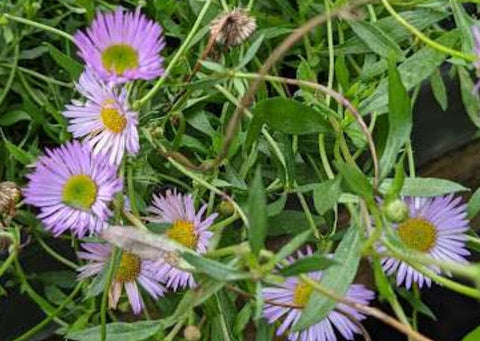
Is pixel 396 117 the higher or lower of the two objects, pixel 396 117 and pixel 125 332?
the higher

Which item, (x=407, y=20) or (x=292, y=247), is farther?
(x=407, y=20)

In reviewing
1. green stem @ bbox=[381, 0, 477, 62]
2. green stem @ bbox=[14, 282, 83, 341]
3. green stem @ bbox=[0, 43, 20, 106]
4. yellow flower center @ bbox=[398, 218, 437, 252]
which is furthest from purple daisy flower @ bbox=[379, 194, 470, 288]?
green stem @ bbox=[0, 43, 20, 106]

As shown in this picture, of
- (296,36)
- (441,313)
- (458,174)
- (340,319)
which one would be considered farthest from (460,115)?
(296,36)

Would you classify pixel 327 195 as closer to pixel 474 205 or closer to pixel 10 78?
pixel 474 205

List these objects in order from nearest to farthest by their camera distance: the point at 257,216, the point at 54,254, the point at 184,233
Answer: the point at 257,216 → the point at 184,233 → the point at 54,254

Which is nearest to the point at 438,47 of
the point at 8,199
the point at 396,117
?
the point at 396,117

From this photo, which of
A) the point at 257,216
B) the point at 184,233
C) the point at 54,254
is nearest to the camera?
the point at 257,216

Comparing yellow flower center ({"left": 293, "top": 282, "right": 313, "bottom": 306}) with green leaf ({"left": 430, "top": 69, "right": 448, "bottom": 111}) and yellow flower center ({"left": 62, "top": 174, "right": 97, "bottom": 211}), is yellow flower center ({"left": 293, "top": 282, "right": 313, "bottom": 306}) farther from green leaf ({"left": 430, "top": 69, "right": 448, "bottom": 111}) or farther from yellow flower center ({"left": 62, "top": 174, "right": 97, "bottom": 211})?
green leaf ({"left": 430, "top": 69, "right": 448, "bottom": 111})
